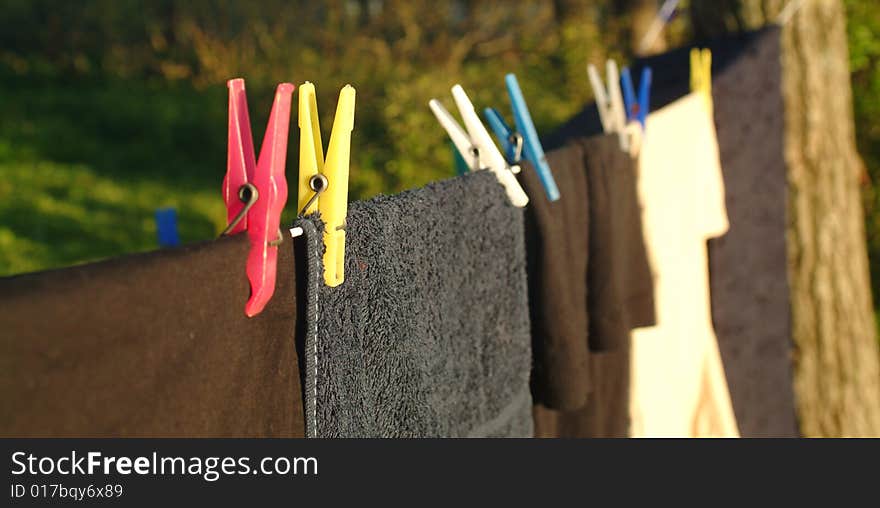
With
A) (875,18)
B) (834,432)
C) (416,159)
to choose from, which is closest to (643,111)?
(834,432)

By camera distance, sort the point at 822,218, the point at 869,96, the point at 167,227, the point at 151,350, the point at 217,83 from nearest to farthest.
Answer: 1. the point at 151,350
2. the point at 167,227
3. the point at 822,218
4. the point at 869,96
5. the point at 217,83

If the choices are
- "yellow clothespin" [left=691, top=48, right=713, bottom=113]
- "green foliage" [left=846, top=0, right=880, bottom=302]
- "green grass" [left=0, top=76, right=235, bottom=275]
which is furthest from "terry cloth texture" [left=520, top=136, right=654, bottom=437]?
"green grass" [left=0, top=76, right=235, bottom=275]

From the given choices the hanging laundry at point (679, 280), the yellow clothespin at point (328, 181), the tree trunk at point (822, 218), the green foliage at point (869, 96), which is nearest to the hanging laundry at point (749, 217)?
the tree trunk at point (822, 218)

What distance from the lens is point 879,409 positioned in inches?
109

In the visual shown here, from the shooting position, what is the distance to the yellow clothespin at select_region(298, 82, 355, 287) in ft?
2.90

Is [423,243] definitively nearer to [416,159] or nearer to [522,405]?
[522,405]

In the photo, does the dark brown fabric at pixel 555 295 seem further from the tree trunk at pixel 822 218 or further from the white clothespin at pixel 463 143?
the tree trunk at pixel 822 218

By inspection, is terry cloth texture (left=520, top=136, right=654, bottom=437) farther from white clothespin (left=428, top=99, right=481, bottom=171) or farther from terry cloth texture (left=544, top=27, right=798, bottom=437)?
terry cloth texture (left=544, top=27, right=798, bottom=437)

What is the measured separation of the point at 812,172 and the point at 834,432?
705mm

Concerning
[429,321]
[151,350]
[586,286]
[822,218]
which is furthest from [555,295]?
[822,218]

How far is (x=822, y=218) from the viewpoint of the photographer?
2545 millimetres

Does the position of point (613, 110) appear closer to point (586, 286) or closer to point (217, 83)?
point (586, 286)

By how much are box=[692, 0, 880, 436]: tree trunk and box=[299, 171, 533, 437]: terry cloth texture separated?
55.7 inches

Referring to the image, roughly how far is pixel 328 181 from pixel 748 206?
1.66 meters
